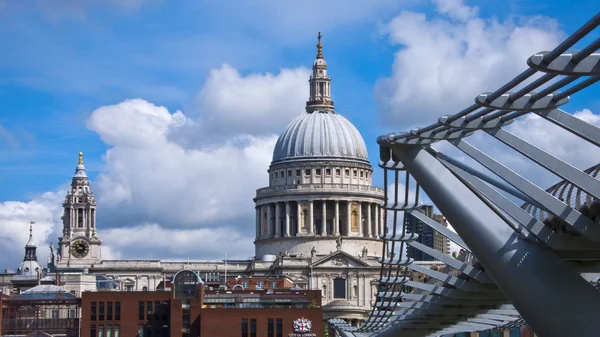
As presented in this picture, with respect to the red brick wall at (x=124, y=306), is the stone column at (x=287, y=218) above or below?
above

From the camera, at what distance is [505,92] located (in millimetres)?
25500

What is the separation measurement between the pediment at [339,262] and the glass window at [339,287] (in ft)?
6.83

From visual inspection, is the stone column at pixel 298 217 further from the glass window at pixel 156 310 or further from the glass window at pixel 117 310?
the glass window at pixel 117 310

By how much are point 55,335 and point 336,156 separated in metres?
74.9


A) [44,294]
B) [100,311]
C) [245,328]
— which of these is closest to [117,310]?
[100,311]

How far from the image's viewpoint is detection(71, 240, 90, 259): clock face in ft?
606

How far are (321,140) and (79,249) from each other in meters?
34.6

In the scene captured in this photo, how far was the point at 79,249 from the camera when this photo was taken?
185 meters

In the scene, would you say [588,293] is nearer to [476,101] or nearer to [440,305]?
[476,101]

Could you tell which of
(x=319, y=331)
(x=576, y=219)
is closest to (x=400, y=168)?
(x=576, y=219)

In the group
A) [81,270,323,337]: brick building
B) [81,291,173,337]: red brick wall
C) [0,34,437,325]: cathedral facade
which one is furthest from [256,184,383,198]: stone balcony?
[81,291,173,337]: red brick wall

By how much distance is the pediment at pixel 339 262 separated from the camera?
177 metres

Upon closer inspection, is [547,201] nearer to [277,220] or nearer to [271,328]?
[271,328]

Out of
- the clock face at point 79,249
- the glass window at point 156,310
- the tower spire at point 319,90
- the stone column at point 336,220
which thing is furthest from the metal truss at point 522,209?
the tower spire at point 319,90
